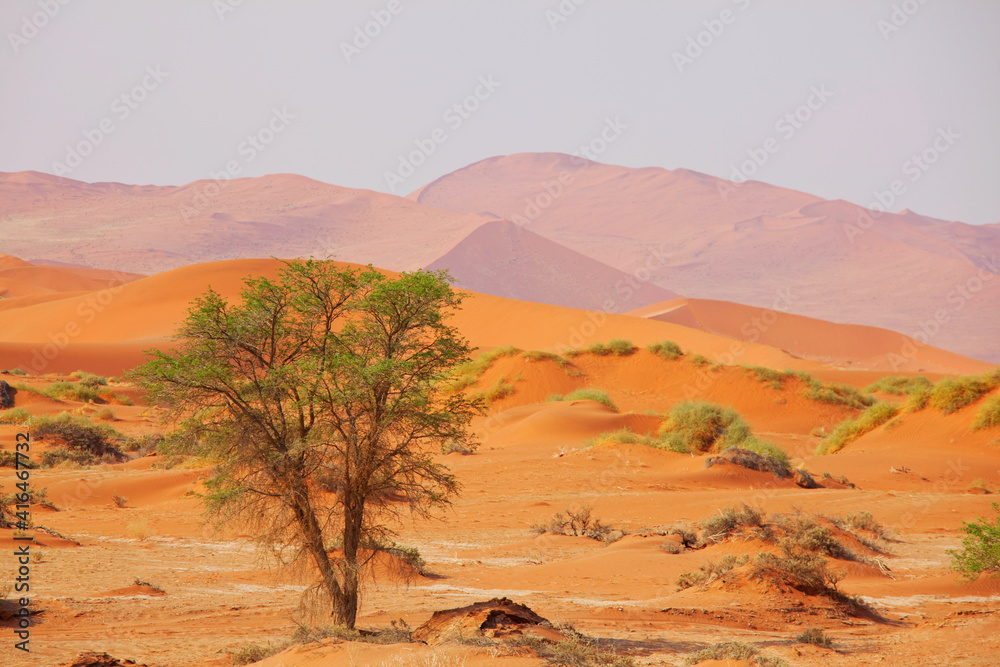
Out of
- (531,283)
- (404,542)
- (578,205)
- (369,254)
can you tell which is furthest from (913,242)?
(404,542)

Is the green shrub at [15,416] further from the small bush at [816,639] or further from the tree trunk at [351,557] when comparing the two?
the small bush at [816,639]

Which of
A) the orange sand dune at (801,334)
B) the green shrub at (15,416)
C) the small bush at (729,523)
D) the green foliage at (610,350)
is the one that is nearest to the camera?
the small bush at (729,523)

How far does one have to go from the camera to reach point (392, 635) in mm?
7496

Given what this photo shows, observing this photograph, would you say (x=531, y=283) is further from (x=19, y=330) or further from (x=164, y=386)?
(x=164, y=386)

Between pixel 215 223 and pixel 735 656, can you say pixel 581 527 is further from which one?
pixel 215 223

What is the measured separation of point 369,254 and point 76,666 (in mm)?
130976

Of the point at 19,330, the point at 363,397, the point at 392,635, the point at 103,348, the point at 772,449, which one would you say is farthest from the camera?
the point at 19,330

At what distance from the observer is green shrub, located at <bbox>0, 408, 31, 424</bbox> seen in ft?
83.4

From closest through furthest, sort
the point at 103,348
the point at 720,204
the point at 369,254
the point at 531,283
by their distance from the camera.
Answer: the point at 103,348
the point at 531,283
the point at 369,254
the point at 720,204

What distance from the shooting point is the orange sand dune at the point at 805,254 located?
385ft

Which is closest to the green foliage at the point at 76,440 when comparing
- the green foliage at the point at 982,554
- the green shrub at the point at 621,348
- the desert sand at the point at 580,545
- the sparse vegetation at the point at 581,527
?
the desert sand at the point at 580,545

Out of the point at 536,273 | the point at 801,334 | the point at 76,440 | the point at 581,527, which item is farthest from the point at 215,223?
the point at 581,527

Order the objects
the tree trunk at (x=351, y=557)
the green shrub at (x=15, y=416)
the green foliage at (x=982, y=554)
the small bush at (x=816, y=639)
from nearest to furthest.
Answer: the tree trunk at (x=351, y=557), the small bush at (x=816, y=639), the green foliage at (x=982, y=554), the green shrub at (x=15, y=416)

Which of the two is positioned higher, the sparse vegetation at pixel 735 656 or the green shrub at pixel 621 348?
the green shrub at pixel 621 348
